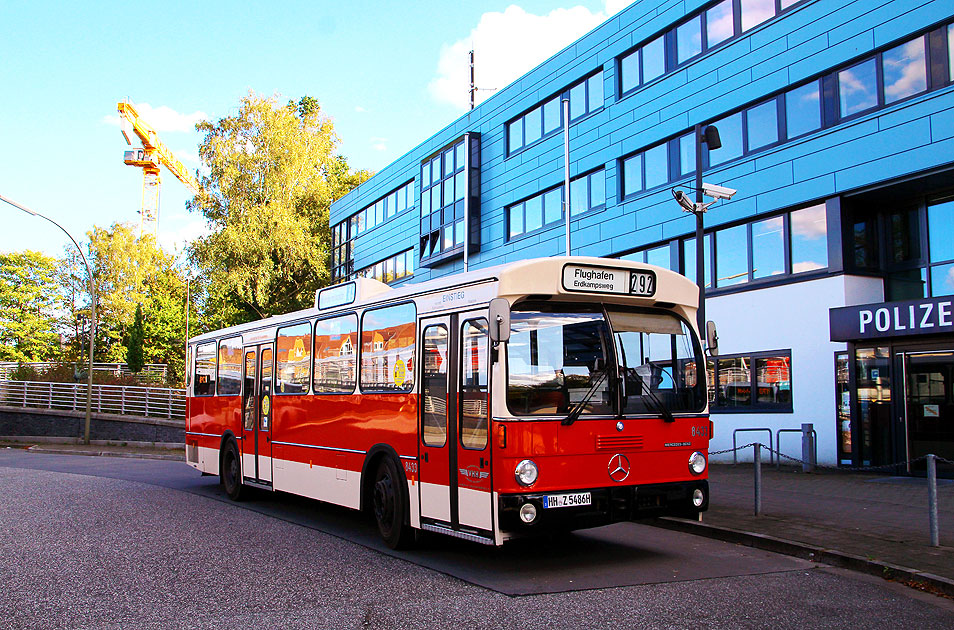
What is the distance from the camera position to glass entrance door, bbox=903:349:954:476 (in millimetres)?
15328

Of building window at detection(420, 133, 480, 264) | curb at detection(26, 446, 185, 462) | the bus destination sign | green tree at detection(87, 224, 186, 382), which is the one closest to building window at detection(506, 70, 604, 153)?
building window at detection(420, 133, 480, 264)

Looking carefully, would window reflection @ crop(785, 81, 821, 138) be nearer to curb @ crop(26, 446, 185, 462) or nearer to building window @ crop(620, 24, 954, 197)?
building window @ crop(620, 24, 954, 197)

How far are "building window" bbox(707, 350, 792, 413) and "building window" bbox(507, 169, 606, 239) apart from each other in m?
6.68

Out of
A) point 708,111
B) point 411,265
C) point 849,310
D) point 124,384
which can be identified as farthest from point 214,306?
point 849,310

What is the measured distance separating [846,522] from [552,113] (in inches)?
784

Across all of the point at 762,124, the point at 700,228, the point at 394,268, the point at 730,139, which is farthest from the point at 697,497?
the point at 394,268

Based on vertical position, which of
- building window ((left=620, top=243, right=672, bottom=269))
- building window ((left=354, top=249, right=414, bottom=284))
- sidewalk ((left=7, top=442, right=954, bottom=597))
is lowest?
sidewalk ((left=7, top=442, right=954, bottom=597))

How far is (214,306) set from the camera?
5984 cm

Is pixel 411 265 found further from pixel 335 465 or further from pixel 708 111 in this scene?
pixel 335 465

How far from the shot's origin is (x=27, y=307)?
6856 cm

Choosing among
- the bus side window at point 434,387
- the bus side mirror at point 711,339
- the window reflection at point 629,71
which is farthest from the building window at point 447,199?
the bus side window at point 434,387

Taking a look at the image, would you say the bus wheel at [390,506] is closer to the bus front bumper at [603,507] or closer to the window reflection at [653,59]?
the bus front bumper at [603,507]

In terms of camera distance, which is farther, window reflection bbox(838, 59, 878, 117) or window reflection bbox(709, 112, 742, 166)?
window reflection bbox(709, 112, 742, 166)

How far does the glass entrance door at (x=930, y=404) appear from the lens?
1533 cm
